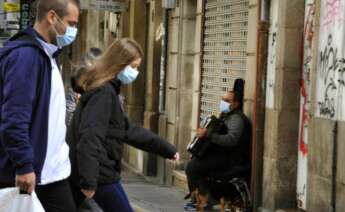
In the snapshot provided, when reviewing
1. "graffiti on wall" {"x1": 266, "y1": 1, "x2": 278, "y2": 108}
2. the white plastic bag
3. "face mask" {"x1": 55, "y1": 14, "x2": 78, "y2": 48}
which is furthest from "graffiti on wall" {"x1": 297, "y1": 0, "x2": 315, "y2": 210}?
the white plastic bag

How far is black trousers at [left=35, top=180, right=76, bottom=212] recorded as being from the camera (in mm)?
4473

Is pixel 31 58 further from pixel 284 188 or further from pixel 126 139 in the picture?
pixel 284 188

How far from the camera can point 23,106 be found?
416cm

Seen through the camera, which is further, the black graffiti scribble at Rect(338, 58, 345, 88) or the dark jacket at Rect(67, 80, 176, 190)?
the black graffiti scribble at Rect(338, 58, 345, 88)

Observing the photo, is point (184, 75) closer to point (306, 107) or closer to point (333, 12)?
point (306, 107)

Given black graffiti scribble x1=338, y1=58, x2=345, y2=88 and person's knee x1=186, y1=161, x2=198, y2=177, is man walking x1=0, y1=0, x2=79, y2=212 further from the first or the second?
person's knee x1=186, y1=161, x2=198, y2=177

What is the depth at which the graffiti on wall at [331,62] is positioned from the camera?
756 cm

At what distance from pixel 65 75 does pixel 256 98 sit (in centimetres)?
1817

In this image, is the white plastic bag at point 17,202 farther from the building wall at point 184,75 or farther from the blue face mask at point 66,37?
the building wall at point 184,75

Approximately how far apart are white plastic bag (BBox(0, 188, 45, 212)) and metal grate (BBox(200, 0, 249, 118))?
265 inches

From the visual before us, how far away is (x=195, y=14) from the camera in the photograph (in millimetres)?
13188

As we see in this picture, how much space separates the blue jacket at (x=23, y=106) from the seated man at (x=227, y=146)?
5.10 m

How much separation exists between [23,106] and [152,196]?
Answer: 8028mm

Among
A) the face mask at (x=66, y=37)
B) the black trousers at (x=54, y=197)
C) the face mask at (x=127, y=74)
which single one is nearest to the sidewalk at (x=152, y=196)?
the face mask at (x=127, y=74)
